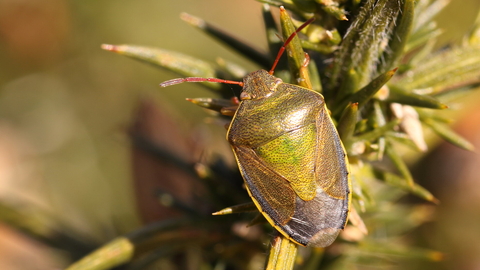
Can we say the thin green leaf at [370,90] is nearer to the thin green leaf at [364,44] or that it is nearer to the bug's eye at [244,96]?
the thin green leaf at [364,44]

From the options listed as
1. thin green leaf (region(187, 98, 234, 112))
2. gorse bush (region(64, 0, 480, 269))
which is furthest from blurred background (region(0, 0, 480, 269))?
thin green leaf (region(187, 98, 234, 112))

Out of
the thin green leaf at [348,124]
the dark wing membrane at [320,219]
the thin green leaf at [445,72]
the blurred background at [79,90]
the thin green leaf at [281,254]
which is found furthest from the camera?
the blurred background at [79,90]

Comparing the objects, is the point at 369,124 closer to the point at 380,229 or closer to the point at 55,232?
the point at 380,229

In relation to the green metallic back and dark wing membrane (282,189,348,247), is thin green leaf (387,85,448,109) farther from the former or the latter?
dark wing membrane (282,189,348,247)

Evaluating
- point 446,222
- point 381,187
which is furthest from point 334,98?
Result: point 446,222

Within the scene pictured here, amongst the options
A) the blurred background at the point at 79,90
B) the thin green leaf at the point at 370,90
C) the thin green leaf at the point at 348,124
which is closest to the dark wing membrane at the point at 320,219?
the thin green leaf at the point at 348,124

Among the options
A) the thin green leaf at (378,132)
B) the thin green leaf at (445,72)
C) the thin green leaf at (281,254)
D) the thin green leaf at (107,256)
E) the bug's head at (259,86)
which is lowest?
the thin green leaf at (107,256)

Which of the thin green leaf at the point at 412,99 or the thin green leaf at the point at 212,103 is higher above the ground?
the thin green leaf at the point at 412,99

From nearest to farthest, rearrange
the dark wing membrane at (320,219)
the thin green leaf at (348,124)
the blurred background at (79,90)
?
1. the thin green leaf at (348,124)
2. the dark wing membrane at (320,219)
3. the blurred background at (79,90)
